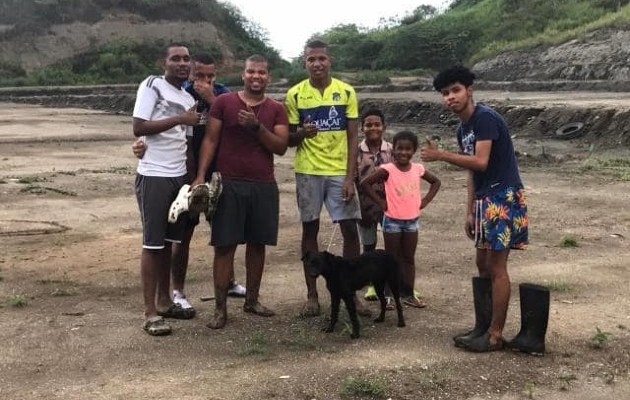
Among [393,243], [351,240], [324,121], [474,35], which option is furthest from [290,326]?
[474,35]

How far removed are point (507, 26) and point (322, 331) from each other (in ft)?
169

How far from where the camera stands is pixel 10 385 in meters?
4.34

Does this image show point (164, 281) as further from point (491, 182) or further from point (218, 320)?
point (491, 182)

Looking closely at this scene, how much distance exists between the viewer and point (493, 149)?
4730mm

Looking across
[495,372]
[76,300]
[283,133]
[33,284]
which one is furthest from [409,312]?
[33,284]

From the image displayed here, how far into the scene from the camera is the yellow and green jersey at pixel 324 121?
5504mm

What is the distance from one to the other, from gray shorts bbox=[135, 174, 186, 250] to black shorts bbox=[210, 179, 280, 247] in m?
0.36

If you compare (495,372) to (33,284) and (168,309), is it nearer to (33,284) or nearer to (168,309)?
(168,309)

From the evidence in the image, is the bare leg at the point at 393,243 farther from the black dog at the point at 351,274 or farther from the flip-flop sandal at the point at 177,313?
the flip-flop sandal at the point at 177,313

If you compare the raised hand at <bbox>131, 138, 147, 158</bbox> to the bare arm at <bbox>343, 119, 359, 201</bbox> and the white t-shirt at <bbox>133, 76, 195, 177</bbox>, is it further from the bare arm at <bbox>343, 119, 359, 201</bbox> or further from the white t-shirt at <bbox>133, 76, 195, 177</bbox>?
the bare arm at <bbox>343, 119, 359, 201</bbox>

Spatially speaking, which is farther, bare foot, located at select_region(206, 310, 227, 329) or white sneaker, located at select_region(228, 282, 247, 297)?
white sneaker, located at select_region(228, 282, 247, 297)

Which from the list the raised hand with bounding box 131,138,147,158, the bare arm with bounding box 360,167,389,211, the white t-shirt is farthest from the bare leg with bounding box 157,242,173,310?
→ the bare arm with bounding box 360,167,389,211

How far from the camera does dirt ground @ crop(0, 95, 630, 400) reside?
171 inches

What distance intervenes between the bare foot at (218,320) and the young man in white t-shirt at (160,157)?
33 cm
